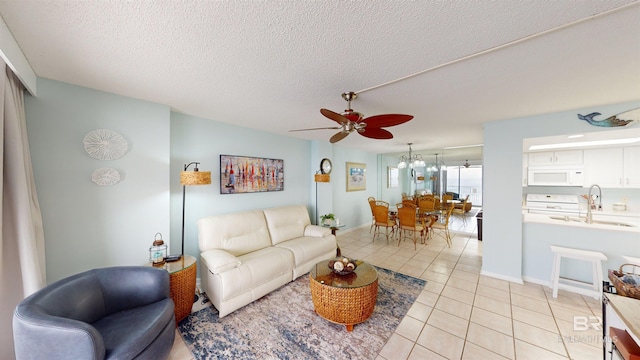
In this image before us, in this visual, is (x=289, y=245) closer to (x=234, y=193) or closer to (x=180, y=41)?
(x=234, y=193)

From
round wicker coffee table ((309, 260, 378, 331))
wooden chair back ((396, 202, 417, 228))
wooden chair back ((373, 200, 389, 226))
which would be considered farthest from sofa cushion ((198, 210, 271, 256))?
wooden chair back ((396, 202, 417, 228))

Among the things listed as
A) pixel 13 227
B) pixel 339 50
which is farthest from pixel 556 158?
pixel 13 227

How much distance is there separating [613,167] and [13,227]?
760 centimetres

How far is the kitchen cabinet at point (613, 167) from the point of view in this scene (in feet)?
10.9

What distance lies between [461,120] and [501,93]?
1005 mm

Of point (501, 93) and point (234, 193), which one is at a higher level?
point (501, 93)

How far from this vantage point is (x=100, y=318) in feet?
5.35

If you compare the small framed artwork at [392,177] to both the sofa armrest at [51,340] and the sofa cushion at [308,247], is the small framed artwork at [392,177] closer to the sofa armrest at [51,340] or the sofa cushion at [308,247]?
the sofa cushion at [308,247]

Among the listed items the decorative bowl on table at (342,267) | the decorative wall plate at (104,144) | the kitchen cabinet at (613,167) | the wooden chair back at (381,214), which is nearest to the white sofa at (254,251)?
the decorative bowl on table at (342,267)

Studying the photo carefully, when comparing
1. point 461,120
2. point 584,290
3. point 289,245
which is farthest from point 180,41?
point 584,290

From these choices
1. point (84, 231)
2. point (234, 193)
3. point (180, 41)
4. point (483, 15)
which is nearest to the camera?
point (483, 15)

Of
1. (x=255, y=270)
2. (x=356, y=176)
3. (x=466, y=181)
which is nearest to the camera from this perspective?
(x=255, y=270)

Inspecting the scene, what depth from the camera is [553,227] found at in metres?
2.84

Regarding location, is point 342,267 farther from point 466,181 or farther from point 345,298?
point 466,181
